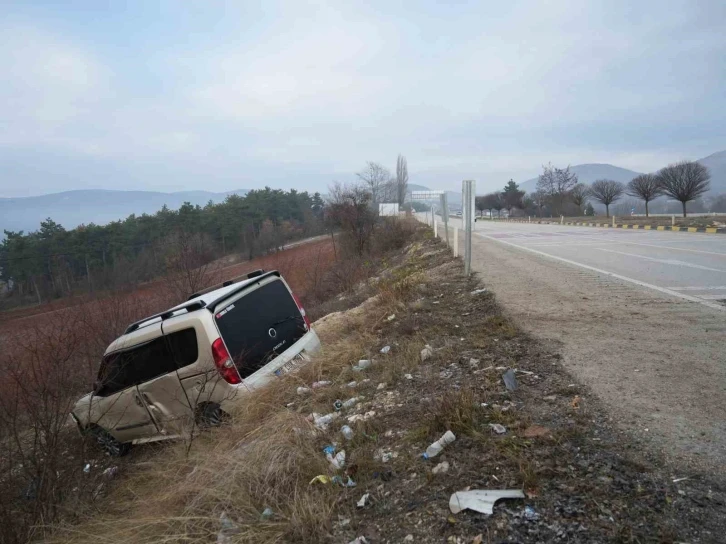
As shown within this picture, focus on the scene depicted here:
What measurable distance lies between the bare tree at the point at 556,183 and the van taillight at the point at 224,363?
63181 millimetres

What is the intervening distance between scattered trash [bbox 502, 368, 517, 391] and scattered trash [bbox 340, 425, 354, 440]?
1431mm

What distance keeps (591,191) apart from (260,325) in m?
57.2

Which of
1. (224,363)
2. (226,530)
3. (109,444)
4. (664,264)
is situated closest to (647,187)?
(664,264)

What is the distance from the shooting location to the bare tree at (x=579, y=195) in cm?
5459

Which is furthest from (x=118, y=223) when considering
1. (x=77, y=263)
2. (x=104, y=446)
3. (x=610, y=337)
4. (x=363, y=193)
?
(x=610, y=337)

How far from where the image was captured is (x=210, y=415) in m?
4.78

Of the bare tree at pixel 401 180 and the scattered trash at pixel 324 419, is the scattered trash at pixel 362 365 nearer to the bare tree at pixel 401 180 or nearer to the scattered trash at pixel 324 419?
the scattered trash at pixel 324 419

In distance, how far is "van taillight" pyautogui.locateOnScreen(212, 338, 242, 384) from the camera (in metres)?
4.67

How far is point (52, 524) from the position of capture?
3.53 m

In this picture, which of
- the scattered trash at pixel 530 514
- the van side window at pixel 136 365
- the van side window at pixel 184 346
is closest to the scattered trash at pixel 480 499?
the scattered trash at pixel 530 514

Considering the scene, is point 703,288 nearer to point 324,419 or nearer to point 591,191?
point 324,419

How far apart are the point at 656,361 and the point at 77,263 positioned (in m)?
43.6

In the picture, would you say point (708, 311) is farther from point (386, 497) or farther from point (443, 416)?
point (386, 497)

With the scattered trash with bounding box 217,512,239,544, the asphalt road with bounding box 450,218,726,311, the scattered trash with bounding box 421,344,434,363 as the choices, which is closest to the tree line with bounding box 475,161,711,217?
the asphalt road with bounding box 450,218,726,311
